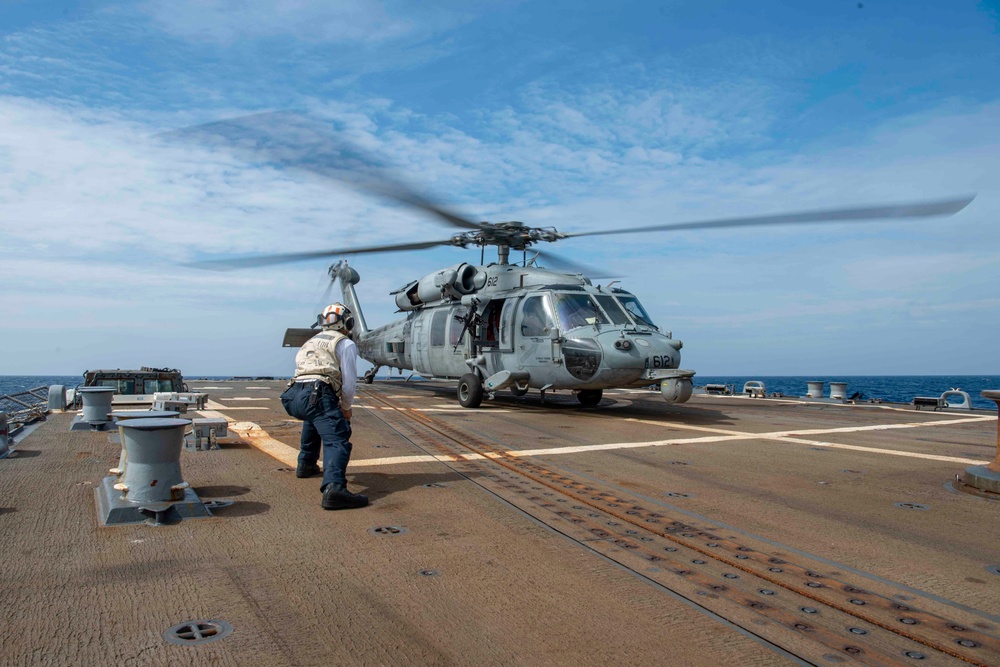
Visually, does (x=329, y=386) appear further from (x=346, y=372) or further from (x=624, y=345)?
(x=624, y=345)

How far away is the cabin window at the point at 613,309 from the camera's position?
1314 centimetres

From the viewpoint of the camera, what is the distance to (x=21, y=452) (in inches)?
290

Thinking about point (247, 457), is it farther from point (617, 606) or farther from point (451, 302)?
point (451, 302)

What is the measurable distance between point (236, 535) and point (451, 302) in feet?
40.1

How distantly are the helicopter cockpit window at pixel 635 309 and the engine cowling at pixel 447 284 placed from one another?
3269mm

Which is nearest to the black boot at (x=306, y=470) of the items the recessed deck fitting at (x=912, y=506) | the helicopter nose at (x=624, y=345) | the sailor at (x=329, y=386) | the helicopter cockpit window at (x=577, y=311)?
the sailor at (x=329, y=386)

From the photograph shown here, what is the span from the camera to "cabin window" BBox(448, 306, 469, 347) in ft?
52.5

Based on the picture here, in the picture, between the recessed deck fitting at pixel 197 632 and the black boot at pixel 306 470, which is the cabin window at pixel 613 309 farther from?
the recessed deck fitting at pixel 197 632

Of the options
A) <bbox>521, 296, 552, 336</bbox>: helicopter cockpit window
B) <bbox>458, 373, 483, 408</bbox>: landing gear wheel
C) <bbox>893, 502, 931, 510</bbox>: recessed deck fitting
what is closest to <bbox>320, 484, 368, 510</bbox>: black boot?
<bbox>893, 502, 931, 510</bbox>: recessed deck fitting

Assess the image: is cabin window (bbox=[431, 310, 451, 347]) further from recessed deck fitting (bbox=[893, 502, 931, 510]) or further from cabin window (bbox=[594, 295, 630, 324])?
recessed deck fitting (bbox=[893, 502, 931, 510])

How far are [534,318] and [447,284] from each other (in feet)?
9.18

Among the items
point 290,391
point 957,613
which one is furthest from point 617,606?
point 290,391

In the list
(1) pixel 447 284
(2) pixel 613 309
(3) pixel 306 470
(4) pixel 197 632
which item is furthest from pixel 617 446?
(1) pixel 447 284

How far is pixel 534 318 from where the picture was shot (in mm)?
13750
